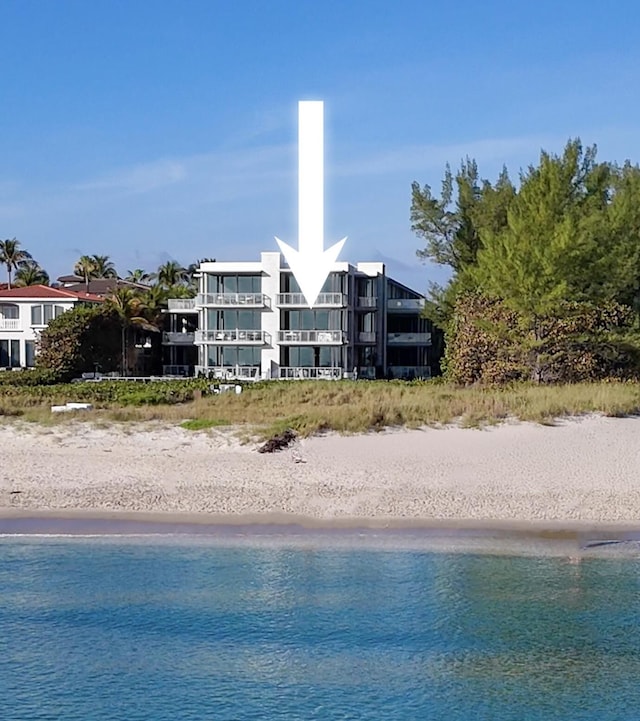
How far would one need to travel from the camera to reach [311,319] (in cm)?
4872

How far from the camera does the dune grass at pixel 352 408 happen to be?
2423 centimetres

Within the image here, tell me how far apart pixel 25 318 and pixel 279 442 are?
1342 inches

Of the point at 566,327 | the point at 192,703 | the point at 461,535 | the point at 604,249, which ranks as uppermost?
the point at 604,249

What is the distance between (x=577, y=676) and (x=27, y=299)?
45.4 metres

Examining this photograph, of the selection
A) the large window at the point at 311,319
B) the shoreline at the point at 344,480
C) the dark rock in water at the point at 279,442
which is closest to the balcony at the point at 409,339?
the large window at the point at 311,319

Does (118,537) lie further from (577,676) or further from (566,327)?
(566,327)

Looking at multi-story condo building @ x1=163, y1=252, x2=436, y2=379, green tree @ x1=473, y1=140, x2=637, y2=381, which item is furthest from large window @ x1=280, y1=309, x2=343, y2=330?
green tree @ x1=473, y1=140, x2=637, y2=381

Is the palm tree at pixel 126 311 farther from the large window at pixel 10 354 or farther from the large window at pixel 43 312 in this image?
the large window at pixel 10 354

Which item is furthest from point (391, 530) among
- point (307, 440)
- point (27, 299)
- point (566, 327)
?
point (27, 299)

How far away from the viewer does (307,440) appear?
880 inches

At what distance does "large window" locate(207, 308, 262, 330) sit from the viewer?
49344 millimetres

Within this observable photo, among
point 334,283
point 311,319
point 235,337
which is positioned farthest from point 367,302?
point 235,337

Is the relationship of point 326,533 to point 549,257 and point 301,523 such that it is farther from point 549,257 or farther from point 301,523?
point 549,257

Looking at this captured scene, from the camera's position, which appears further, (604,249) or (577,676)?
(604,249)
